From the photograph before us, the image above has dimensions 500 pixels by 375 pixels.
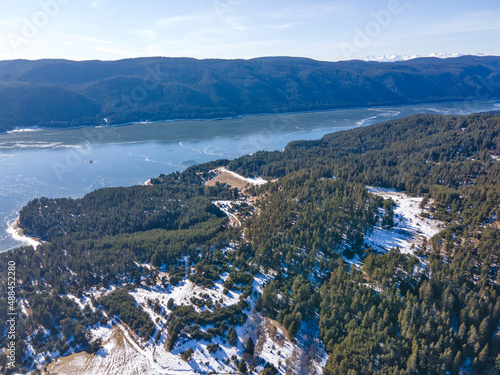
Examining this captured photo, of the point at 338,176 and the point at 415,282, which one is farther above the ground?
the point at 338,176

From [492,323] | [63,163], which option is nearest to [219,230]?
[492,323]

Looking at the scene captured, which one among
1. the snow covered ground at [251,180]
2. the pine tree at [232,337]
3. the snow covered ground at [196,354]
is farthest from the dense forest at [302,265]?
the snow covered ground at [251,180]

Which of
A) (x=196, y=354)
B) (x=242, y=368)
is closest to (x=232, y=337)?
(x=242, y=368)

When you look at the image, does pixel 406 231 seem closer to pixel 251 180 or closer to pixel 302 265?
pixel 302 265

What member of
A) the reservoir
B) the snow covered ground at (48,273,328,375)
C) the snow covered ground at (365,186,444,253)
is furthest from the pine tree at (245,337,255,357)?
the reservoir

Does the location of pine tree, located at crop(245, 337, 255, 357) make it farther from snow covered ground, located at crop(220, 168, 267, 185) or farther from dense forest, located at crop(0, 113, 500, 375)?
snow covered ground, located at crop(220, 168, 267, 185)

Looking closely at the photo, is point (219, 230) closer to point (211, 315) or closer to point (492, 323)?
point (211, 315)
